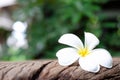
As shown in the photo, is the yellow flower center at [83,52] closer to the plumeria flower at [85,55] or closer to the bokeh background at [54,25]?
the plumeria flower at [85,55]

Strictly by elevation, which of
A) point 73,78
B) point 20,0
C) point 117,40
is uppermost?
point 20,0

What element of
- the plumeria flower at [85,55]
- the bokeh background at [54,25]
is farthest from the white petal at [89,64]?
the bokeh background at [54,25]

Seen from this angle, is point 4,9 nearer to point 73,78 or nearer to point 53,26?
point 53,26

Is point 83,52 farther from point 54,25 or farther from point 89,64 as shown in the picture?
point 54,25

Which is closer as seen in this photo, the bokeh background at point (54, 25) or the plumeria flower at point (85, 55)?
the plumeria flower at point (85, 55)

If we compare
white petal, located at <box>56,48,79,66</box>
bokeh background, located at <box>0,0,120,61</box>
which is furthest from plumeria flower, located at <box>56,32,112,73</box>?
bokeh background, located at <box>0,0,120,61</box>

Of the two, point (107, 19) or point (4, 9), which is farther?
point (4, 9)

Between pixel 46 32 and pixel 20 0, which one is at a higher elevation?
pixel 20 0

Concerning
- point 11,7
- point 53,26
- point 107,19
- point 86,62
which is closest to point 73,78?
point 86,62
